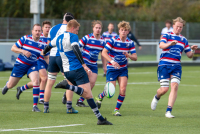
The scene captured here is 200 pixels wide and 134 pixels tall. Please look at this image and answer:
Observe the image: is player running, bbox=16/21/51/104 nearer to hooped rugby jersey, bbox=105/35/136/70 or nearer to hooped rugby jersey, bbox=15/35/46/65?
hooped rugby jersey, bbox=15/35/46/65

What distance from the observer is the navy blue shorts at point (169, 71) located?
940cm

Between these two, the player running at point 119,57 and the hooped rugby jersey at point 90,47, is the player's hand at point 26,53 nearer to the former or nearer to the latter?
the hooped rugby jersey at point 90,47

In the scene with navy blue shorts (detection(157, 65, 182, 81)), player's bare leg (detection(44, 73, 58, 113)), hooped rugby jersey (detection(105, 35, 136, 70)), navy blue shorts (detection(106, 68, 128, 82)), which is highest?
hooped rugby jersey (detection(105, 35, 136, 70))

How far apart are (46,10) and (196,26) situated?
41.3 feet

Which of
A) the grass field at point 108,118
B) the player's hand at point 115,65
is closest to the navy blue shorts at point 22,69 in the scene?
the grass field at point 108,118

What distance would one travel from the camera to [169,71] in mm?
9430

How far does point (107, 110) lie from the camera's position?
10344mm

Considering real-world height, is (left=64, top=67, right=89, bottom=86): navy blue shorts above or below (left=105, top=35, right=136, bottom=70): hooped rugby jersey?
below

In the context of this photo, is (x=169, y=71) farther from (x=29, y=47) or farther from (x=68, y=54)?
(x=29, y=47)

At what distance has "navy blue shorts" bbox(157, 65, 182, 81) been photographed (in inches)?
370

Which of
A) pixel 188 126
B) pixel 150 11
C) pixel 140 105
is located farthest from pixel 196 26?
pixel 188 126

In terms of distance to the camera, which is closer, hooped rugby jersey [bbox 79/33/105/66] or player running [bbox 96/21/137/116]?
player running [bbox 96/21/137/116]

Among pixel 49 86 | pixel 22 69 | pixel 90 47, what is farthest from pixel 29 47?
pixel 90 47

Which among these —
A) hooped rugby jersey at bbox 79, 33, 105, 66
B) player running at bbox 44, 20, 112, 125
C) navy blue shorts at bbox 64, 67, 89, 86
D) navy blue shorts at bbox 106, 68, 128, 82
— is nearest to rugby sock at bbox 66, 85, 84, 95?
player running at bbox 44, 20, 112, 125
